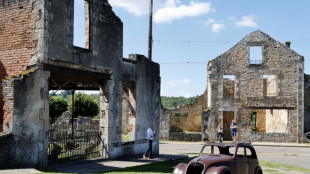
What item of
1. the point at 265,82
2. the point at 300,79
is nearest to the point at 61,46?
the point at 300,79

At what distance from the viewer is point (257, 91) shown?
2939cm

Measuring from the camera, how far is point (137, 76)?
54.2ft

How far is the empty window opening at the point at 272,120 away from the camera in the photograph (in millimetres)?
31109

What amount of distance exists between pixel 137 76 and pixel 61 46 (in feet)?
16.1

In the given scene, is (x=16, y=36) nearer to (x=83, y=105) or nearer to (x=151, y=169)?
(x=151, y=169)

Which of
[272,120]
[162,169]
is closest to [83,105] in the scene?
[272,120]

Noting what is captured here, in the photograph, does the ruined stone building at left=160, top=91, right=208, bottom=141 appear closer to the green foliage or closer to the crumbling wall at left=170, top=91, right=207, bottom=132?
the crumbling wall at left=170, top=91, right=207, bottom=132

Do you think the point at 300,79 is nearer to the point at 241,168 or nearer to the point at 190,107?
the point at 190,107

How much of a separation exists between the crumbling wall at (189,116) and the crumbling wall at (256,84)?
6.38 metres

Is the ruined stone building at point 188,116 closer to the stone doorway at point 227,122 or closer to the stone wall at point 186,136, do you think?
the stone doorway at point 227,122

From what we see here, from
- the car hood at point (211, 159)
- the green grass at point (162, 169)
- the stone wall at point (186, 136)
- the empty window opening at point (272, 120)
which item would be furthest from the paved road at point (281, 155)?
the empty window opening at point (272, 120)

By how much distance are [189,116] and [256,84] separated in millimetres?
9495

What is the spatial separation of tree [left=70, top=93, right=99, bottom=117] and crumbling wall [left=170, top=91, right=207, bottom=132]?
968 centimetres

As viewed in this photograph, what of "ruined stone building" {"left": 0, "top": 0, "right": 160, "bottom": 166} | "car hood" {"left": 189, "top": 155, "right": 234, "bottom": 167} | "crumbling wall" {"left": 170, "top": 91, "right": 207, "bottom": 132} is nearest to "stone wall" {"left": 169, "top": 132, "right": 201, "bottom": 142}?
"crumbling wall" {"left": 170, "top": 91, "right": 207, "bottom": 132}
